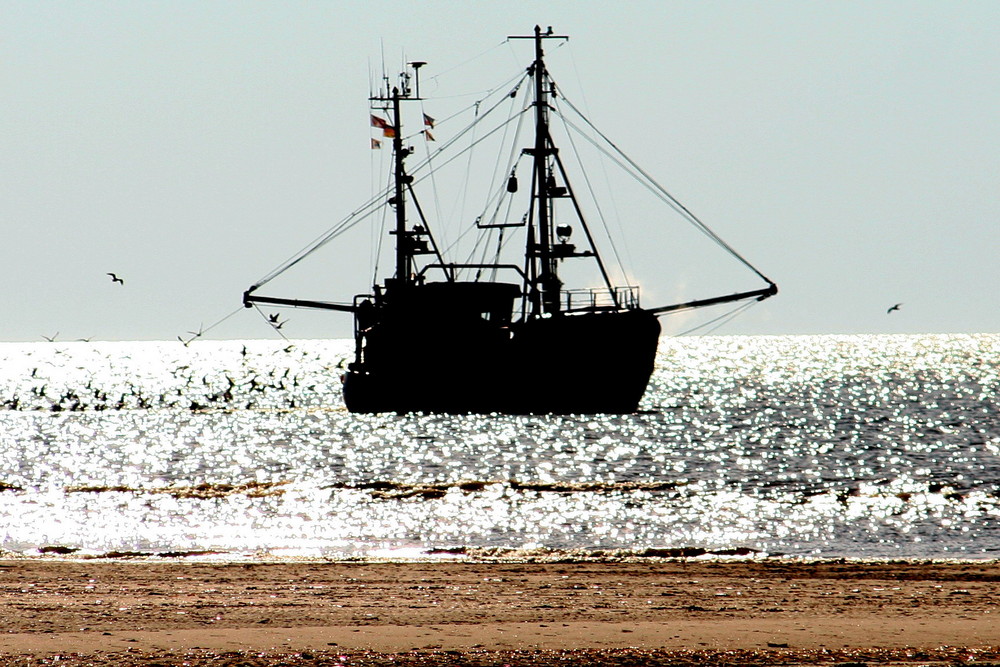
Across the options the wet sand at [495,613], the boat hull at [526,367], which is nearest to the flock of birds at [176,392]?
the boat hull at [526,367]

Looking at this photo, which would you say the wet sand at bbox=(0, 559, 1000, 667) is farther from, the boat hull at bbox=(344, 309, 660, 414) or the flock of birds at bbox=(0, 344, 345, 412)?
the flock of birds at bbox=(0, 344, 345, 412)

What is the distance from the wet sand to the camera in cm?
1298

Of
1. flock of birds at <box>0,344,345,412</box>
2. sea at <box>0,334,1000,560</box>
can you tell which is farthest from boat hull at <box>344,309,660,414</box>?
flock of birds at <box>0,344,345,412</box>

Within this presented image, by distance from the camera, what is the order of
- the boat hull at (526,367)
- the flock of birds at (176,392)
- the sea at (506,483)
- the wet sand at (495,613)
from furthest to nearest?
the flock of birds at (176,392), the boat hull at (526,367), the sea at (506,483), the wet sand at (495,613)

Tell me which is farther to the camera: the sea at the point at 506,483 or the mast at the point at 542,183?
the mast at the point at 542,183

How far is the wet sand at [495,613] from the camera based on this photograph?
13.0 meters

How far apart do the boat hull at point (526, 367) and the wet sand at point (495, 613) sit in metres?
43.1

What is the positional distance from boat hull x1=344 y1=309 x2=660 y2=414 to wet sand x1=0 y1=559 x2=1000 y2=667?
1696 inches

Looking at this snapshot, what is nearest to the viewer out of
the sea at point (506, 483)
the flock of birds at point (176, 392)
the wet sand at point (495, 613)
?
the wet sand at point (495, 613)

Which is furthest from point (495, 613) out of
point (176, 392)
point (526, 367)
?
Answer: point (176, 392)

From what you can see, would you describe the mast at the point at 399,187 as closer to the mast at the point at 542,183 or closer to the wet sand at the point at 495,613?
the mast at the point at 542,183

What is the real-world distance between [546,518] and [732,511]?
17.8 feet

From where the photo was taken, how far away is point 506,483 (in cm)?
4291

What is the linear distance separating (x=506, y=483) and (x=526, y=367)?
89.5 ft
